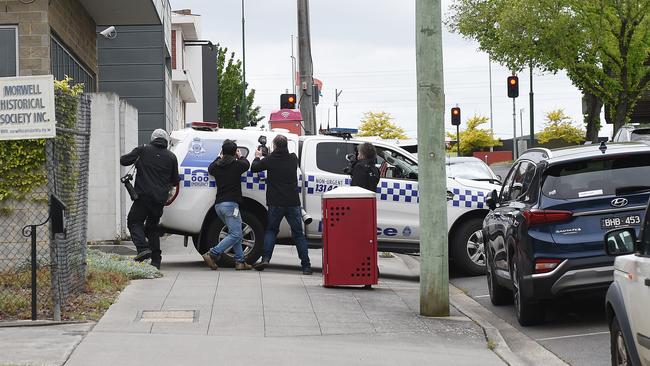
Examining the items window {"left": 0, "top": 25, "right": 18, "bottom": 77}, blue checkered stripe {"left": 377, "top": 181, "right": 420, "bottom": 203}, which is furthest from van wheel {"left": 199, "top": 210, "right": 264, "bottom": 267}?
window {"left": 0, "top": 25, "right": 18, "bottom": 77}

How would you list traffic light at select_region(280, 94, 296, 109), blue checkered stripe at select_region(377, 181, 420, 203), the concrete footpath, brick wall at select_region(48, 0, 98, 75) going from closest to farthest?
the concrete footpath, blue checkered stripe at select_region(377, 181, 420, 203), brick wall at select_region(48, 0, 98, 75), traffic light at select_region(280, 94, 296, 109)

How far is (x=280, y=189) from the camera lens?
14.3 metres

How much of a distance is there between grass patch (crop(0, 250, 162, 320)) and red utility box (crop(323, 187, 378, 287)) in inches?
86.1

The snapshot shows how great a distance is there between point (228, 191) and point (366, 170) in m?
1.91

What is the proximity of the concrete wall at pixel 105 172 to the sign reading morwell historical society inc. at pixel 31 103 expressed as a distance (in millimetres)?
8610

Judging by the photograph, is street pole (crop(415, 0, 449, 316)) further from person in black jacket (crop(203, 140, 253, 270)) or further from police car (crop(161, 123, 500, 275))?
police car (crop(161, 123, 500, 275))

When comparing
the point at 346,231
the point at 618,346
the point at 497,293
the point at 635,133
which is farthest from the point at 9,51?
the point at 618,346

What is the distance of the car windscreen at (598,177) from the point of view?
Result: 10.2 meters

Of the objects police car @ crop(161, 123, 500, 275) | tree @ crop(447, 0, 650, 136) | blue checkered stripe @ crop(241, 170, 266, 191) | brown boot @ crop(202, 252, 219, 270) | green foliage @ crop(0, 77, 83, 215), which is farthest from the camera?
tree @ crop(447, 0, 650, 136)

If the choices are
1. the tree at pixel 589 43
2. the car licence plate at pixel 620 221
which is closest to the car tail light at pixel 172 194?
the car licence plate at pixel 620 221

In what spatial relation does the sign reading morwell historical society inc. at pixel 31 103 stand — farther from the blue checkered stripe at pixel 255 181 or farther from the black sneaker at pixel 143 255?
the blue checkered stripe at pixel 255 181

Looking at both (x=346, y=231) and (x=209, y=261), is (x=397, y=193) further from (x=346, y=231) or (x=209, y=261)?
(x=209, y=261)

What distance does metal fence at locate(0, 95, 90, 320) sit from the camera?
10.2 meters

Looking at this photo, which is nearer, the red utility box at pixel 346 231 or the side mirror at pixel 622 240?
the side mirror at pixel 622 240
